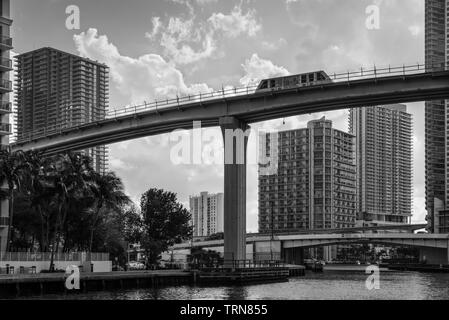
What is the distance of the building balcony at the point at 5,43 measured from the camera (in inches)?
3779

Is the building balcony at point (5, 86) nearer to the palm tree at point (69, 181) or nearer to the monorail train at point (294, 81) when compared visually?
the palm tree at point (69, 181)

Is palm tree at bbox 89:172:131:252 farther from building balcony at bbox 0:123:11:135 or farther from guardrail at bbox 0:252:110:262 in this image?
building balcony at bbox 0:123:11:135

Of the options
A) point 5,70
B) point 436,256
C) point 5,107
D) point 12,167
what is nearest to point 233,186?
point 12,167

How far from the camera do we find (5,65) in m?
96.8

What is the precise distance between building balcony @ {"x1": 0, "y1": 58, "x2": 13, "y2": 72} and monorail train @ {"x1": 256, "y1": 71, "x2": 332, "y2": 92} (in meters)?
34.6

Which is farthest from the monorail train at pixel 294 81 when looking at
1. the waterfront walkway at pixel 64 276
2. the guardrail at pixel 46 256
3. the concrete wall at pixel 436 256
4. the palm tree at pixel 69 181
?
the concrete wall at pixel 436 256

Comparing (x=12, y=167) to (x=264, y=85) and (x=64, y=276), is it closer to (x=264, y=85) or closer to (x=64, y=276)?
(x=64, y=276)

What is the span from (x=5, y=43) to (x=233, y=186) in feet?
120

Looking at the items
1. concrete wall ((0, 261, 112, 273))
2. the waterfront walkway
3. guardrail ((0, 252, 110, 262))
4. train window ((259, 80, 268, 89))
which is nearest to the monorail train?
train window ((259, 80, 268, 89))

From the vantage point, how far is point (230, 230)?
86562mm

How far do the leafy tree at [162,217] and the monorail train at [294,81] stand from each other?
3430 cm
